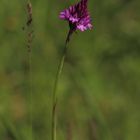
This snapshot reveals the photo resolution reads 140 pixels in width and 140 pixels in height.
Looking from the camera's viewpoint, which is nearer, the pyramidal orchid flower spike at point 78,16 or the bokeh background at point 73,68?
the pyramidal orchid flower spike at point 78,16

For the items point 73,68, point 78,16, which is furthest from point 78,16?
point 73,68

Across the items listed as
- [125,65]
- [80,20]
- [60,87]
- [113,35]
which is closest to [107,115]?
[60,87]

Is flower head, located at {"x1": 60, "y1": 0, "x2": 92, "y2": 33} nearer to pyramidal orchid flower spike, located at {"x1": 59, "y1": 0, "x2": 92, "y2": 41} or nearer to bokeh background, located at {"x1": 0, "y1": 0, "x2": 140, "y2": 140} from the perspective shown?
pyramidal orchid flower spike, located at {"x1": 59, "y1": 0, "x2": 92, "y2": 41}

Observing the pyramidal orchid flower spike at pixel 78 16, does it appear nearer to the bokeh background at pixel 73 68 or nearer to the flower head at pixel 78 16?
the flower head at pixel 78 16

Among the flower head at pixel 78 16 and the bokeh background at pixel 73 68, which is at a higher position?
the bokeh background at pixel 73 68

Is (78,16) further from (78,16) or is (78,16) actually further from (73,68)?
(73,68)

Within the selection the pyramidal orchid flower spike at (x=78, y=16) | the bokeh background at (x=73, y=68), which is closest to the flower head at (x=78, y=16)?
the pyramidal orchid flower spike at (x=78, y=16)
